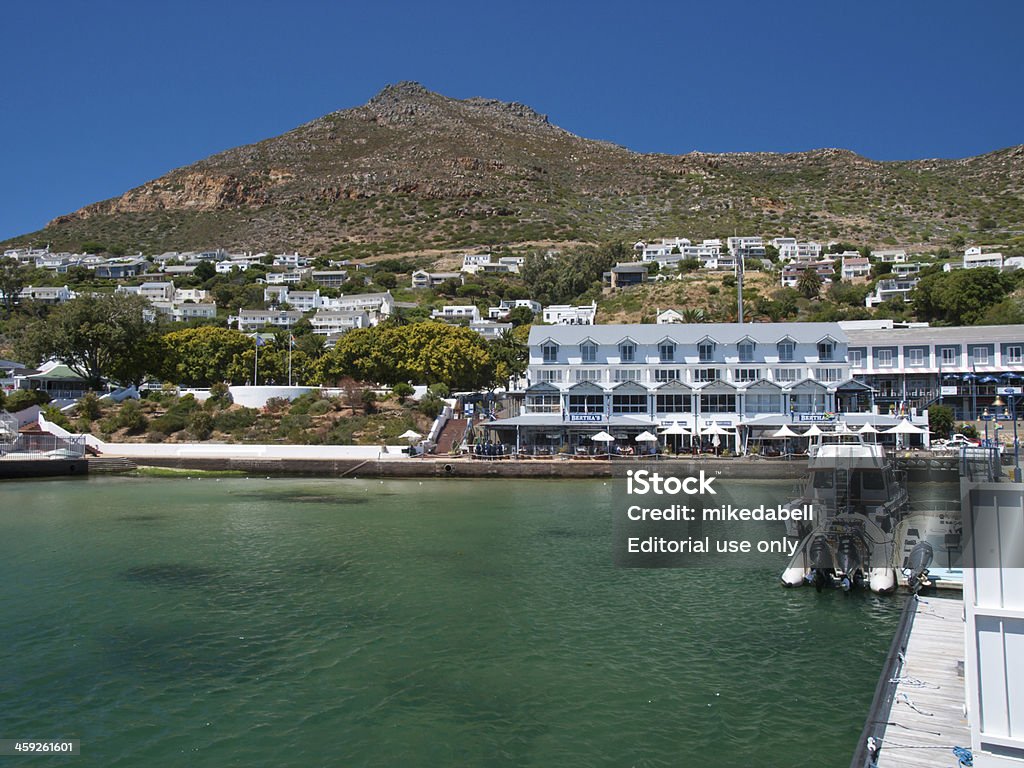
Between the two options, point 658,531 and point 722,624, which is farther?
point 658,531

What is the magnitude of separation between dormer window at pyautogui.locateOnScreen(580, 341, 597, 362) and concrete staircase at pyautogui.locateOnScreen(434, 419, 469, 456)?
9.73 meters

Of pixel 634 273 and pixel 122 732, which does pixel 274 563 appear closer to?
pixel 122 732

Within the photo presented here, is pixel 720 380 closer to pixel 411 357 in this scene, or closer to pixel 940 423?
pixel 940 423

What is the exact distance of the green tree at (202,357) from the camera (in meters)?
61.7

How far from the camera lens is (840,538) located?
18.0 m

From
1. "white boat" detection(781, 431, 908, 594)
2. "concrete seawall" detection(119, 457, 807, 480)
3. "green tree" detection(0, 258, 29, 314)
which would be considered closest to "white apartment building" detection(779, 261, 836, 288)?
"concrete seawall" detection(119, 457, 807, 480)

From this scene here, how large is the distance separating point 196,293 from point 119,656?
115 metres

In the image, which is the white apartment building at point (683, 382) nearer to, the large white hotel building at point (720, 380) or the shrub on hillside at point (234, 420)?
the large white hotel building at point (720, 380)

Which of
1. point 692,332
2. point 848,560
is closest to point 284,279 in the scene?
point 692,332

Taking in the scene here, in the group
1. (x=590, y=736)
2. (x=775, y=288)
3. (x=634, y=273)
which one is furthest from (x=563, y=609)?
(x=634, y=273)

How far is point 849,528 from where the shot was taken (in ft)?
58.6

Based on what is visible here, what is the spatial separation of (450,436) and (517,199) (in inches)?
4700

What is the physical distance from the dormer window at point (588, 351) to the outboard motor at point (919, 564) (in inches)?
1308

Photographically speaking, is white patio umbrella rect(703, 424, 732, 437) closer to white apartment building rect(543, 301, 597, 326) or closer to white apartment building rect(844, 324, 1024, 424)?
white apartment building rect(844, 324, 1024, 424)
